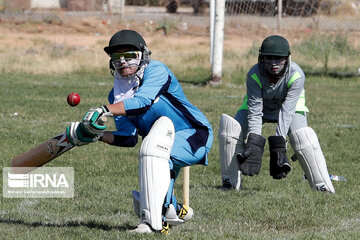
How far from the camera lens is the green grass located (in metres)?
6.30

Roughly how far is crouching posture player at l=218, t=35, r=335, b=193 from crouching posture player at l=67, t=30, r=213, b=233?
4.55 feet

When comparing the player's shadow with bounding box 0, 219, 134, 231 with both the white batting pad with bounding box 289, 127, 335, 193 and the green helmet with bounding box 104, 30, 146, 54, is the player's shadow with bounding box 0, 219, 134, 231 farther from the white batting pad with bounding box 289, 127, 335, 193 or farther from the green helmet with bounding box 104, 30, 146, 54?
the white batting pad with bounding box 289, 127, 335, 193

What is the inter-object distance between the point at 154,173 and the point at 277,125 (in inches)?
103

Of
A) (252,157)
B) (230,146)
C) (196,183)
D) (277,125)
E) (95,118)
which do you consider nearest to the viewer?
(95,118)

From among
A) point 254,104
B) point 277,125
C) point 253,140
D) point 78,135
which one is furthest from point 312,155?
point 78,135

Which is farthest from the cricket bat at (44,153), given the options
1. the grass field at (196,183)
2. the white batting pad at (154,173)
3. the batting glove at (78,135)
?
the white batting pad at (154,173)

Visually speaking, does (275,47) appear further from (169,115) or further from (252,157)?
(169,115)

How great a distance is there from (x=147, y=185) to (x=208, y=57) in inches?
652

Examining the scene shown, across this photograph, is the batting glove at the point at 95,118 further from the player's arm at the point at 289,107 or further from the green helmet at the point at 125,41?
the player's arm at the point at 289,107

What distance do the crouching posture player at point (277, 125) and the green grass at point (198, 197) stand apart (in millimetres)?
313

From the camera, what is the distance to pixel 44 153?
20.1 ft

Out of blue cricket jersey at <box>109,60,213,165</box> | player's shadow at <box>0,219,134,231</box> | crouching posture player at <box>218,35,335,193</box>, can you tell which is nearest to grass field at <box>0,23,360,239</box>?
player's shadow at <box>0,219,134,231</box>

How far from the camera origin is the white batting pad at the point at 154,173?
18.1 ft

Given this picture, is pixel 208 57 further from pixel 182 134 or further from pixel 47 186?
pixel 182 134
